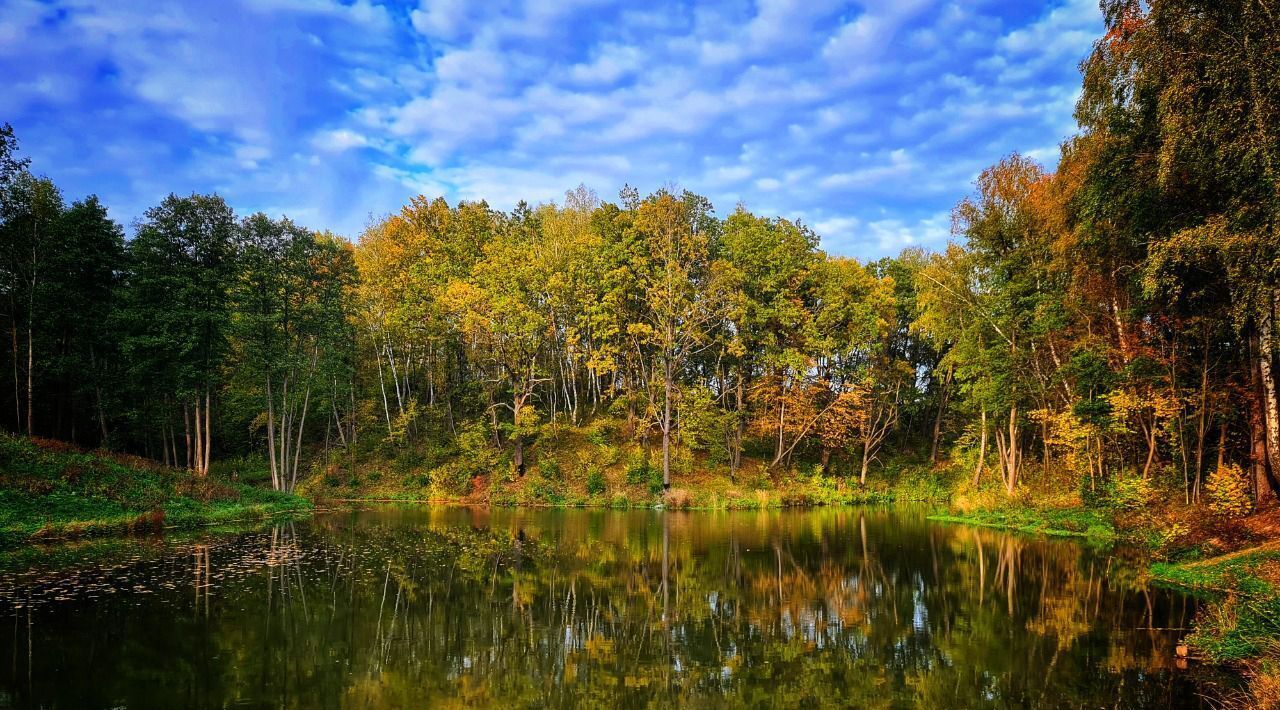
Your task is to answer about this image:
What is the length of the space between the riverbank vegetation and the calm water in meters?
6.70

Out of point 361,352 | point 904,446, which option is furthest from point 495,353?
point 904,446

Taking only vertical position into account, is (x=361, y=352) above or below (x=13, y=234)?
below

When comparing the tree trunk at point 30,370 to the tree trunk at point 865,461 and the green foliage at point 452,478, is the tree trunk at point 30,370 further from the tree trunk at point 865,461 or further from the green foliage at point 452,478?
the tree trunk at point 865,461

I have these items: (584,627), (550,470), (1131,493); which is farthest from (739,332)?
(584,627)

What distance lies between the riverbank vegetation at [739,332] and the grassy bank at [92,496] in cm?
373

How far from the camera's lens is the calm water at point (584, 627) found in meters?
8.91

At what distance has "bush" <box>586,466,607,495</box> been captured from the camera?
38.2m

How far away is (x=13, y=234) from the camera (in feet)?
102

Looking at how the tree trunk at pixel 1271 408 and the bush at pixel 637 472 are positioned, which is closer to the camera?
the tree trunk at pixel 1271 408

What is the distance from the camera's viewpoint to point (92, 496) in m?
24.2

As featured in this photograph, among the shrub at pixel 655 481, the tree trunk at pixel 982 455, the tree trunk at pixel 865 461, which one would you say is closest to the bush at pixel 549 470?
the shrub at pixel 655 481

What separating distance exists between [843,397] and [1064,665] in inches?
1206

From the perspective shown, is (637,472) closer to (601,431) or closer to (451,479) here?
(601,431)

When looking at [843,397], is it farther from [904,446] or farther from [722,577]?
[722,577]
